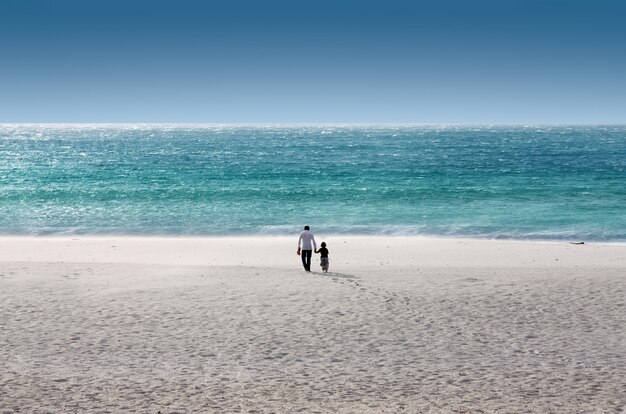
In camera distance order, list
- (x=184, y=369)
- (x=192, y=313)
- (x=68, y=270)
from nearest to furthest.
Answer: (x=184, y=369) < (x=192, y=313) < (x=68, y=270)

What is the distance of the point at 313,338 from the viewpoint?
14.7 meters

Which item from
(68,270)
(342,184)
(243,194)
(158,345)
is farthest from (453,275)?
(342,184)

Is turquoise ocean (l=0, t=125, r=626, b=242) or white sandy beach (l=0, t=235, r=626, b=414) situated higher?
white sandy beach (l=0, t=235, r=626, b=414)

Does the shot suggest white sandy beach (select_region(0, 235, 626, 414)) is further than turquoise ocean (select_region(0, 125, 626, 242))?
No

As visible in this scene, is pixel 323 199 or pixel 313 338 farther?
pixel 323 199

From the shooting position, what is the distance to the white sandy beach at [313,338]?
36.7 ft

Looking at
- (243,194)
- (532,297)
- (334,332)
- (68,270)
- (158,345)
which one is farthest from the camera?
(243,194)

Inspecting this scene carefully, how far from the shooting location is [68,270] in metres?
22.5

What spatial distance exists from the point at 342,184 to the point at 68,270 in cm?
4306

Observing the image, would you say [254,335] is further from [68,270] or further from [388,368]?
[68,270]

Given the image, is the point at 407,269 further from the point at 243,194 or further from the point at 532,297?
the point at 243,194

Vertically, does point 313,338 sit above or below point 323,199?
above

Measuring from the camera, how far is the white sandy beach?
11.2 m

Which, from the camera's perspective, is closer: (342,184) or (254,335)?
(254,335)
